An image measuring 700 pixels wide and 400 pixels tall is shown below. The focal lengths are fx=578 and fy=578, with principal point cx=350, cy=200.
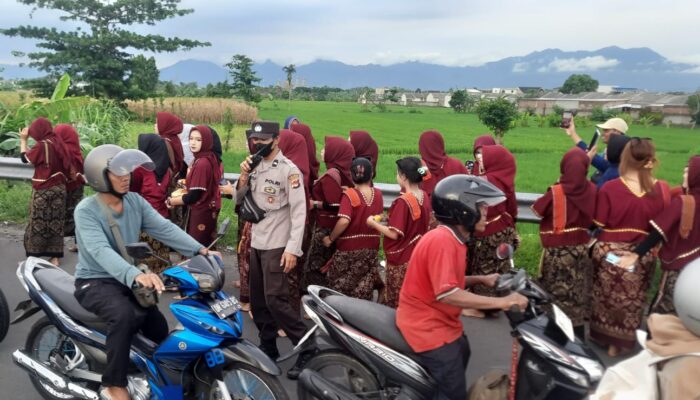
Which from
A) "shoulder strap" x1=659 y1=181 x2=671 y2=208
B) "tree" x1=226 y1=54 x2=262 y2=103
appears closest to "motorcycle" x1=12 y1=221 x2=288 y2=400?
"shoulder strap" x1=659 y1=181 x2=671 y2=208

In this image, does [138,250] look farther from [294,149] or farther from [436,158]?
[436,158]

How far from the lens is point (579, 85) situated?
6103 cm

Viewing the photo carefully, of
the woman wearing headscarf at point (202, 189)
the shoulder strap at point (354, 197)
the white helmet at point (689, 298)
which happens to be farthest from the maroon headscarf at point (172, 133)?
the white helmet at point (689, 298)

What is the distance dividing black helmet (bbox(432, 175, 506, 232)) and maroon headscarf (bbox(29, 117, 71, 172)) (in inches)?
201

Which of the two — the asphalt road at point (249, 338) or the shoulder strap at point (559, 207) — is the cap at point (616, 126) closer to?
the shoulder strap at point (559, 207)

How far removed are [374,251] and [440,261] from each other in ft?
7.84

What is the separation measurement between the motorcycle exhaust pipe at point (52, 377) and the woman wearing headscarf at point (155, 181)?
2.10m

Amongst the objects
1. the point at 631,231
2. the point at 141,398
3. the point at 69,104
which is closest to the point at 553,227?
the point at 631,231

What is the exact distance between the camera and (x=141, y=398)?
3.34 meters

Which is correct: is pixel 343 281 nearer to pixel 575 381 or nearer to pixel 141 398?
pixel 141 398

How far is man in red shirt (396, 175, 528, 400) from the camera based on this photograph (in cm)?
283

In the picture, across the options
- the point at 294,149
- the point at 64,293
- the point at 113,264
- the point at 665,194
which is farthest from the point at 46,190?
the point at 665,194

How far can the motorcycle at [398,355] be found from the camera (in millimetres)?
2684

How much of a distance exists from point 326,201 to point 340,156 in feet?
1.51
